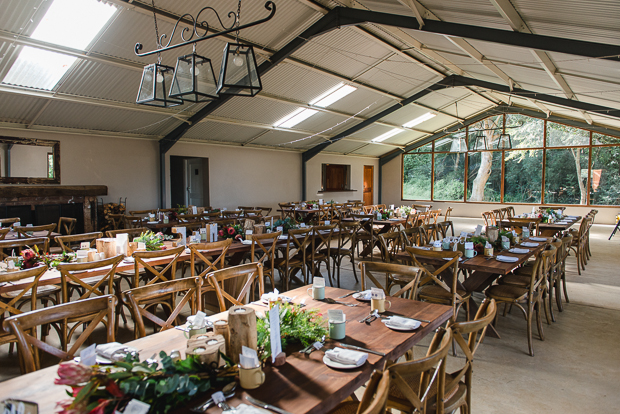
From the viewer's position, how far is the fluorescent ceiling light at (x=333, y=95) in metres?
9.78

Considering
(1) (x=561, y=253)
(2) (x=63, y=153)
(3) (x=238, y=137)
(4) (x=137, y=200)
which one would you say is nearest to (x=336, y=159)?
(3) (x=238, y=137)

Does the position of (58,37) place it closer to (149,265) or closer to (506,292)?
(149,265)

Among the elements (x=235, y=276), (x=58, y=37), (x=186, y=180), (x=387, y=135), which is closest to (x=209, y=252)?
(x=235, y=276)

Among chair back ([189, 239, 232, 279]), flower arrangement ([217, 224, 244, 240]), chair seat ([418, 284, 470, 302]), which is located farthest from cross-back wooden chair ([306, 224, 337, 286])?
chair seat ([418, 284, 470, 302])

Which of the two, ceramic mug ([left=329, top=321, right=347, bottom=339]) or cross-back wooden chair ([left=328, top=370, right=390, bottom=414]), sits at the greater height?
cross-back wooden chair ([left=328, top=370, right=390, bottom=414])

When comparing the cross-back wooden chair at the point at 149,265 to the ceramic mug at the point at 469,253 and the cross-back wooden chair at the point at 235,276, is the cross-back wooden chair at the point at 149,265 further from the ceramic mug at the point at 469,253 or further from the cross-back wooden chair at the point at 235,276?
the ceramic mug at the point at 469,253

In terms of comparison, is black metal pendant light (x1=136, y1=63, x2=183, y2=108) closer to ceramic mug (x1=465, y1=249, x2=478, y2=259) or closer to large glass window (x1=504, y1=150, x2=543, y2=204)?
ceramic mug (x1=465, y1=249, x2=478, y2=259)

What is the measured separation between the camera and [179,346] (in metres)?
1.75

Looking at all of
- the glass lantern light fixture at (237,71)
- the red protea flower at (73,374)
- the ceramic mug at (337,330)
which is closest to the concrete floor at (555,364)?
the ceramic mug at (337,330)

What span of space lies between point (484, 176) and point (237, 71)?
14.6m

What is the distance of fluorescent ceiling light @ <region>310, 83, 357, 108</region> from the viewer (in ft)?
32.1

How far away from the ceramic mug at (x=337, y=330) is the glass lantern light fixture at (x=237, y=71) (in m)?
1.72

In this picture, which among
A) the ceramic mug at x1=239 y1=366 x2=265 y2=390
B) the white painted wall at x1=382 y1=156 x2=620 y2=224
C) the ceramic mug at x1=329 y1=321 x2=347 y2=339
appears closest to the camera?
the ceramic mug at x1=239 y1=366 x2=265 y2=390

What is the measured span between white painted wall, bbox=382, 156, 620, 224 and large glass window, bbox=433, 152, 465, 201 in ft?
1.15
